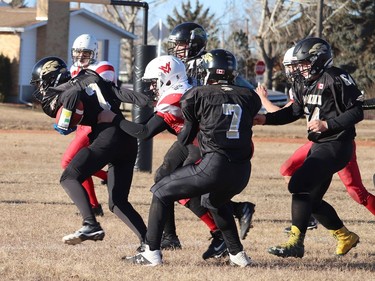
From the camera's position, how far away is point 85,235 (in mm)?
6973

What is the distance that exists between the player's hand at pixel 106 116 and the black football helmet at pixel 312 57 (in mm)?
1504

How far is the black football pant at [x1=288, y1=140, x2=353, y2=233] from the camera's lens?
704cm

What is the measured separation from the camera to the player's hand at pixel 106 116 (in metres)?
7.29

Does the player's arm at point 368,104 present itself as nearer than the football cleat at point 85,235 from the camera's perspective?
No

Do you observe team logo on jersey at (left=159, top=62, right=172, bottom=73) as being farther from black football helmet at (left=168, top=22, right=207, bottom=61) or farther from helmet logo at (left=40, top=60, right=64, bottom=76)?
black football helmet at (left=168, top=22, right=207, bottom=61)

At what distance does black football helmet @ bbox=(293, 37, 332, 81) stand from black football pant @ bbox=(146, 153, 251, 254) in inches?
43.1

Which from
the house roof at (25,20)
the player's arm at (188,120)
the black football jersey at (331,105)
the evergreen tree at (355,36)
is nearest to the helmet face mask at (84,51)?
the black football jersey at (331,105)

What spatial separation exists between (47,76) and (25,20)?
28.3 m

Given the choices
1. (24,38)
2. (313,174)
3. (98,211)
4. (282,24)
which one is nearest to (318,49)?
(313,174)

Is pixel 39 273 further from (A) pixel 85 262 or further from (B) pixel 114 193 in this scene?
(B) pixel 114 193

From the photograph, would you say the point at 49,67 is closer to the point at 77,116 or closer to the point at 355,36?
the point at 77,116

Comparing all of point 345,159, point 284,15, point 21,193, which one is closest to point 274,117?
point 345,159

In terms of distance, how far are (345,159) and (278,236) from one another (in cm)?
162

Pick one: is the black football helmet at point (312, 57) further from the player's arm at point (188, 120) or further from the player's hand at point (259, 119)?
the player's arm at point (188, 120)
